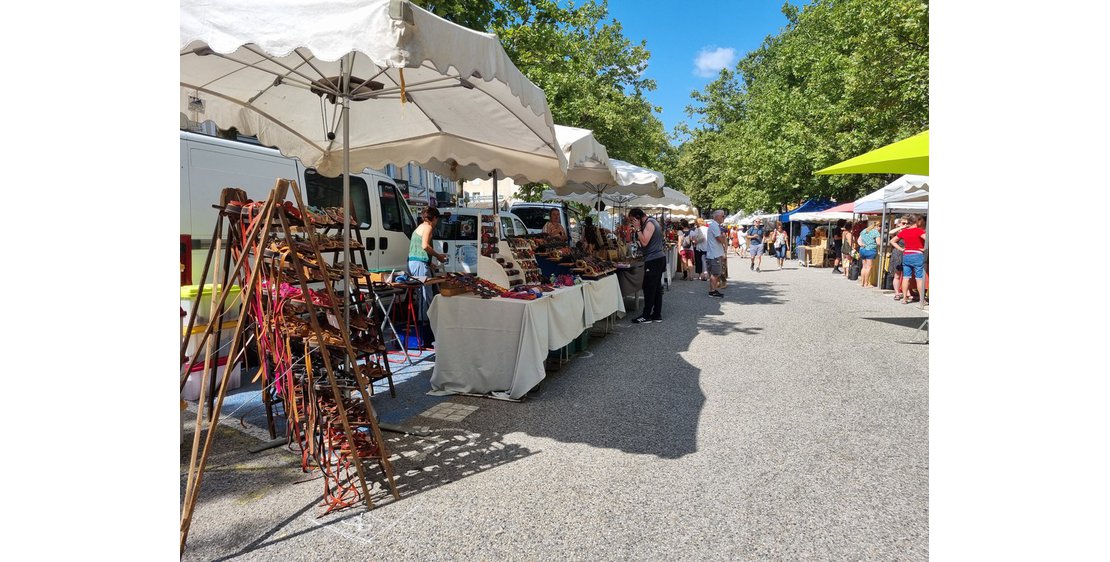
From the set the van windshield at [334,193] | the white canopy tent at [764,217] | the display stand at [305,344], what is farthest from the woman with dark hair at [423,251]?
the white canopy tent at [764,217]

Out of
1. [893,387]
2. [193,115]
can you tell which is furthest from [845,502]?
[193,115]

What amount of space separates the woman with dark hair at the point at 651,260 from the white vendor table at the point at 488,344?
4.03 meters

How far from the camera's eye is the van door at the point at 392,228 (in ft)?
32.9

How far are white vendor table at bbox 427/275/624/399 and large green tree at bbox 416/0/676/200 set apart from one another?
644 centimetres

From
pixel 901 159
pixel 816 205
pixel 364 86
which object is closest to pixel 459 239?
pixel 364 86

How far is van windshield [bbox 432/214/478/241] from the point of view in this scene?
11.6 meters

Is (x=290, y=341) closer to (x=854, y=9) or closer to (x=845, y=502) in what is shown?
(x=845, y=502)

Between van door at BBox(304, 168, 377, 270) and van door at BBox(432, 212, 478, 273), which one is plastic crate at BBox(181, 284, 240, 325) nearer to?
van door at BBox(304, 168, 377, 270)

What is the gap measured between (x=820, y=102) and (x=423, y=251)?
749 inches

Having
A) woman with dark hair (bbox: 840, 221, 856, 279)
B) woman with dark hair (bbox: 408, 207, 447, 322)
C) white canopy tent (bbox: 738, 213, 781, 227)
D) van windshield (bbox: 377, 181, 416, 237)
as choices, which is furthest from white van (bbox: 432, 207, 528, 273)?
white canopy tent (bbox: 738, 213, 781, 227)

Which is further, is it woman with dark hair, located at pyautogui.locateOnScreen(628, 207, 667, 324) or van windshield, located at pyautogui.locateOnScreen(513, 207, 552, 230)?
van windshield, located at pyautogui.locateOnScreen(513, 207, 552, 230)

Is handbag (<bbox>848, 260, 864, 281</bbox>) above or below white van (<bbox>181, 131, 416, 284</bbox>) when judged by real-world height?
below

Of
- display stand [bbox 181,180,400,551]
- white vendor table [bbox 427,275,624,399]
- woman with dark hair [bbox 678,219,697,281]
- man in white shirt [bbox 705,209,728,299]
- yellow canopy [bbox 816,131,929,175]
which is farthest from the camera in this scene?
woman with dark hair [bbox 678,219,697,281]

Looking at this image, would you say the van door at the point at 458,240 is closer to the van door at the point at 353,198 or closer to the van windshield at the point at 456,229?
the van windshield at the point at 456,229
